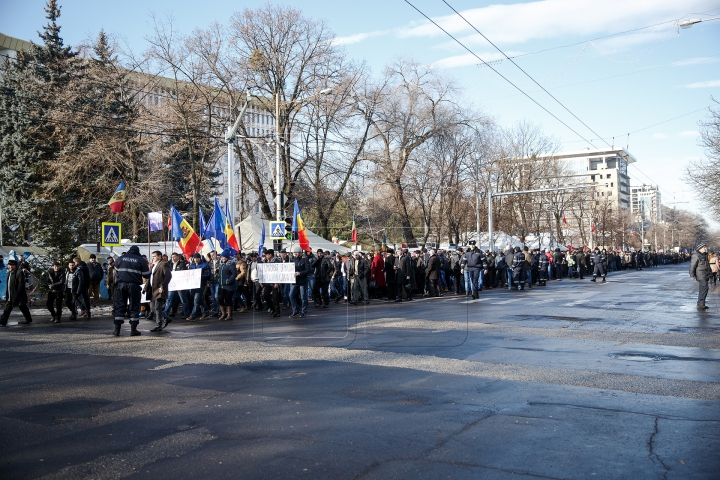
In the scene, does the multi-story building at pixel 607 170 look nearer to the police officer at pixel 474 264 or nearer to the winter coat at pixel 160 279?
the police officer at pixel 474 264

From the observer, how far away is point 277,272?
55.7ft

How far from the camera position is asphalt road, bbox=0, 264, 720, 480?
194 inches

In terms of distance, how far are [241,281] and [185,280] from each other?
2.41 meters

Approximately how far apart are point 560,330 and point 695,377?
16.7 ft

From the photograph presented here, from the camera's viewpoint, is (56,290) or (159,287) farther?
(56,290)

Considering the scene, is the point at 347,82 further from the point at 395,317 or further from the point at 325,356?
the point at 325,356

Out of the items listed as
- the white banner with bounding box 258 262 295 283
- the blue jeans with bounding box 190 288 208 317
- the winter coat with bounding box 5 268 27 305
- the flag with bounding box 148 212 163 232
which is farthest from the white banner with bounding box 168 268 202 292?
the flag with bounding box 148 212 163 232

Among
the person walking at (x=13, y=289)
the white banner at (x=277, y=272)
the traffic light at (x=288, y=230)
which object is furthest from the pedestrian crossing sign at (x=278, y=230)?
the person walking at (x=13, y=289)

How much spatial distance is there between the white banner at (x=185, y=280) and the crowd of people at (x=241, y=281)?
242mm

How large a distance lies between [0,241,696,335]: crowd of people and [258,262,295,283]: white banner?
0.80 feet

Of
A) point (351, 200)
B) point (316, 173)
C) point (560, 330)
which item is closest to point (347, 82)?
point (316, 173)

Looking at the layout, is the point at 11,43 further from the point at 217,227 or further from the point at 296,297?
the point at 296,297

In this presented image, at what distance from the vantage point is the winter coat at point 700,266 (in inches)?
664

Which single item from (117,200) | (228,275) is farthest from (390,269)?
(117,200)
